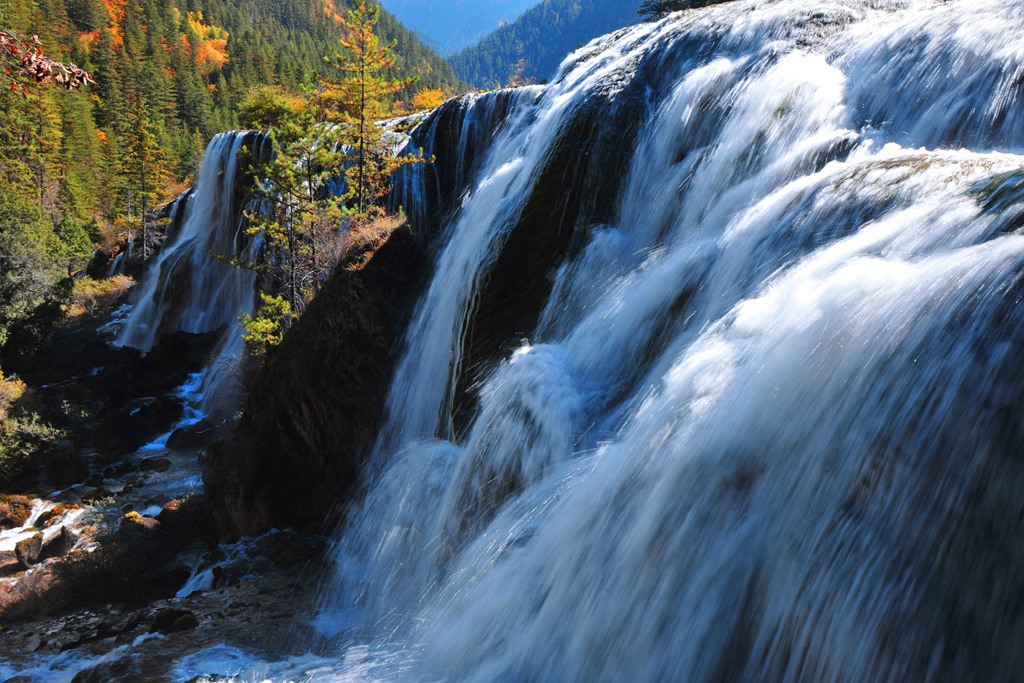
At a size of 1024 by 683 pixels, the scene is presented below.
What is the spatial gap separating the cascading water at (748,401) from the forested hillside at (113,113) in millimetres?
7060

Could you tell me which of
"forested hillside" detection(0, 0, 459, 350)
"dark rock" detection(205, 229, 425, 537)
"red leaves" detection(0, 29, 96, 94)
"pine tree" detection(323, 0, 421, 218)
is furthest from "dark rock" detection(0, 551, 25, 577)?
"red leaves" detection(0, 29, 96, 94)

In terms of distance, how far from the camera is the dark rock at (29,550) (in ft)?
39.3

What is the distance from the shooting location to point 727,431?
416 centimetres

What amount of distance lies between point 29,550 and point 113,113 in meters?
64.2

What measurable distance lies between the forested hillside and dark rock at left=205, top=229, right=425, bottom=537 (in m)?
5.04

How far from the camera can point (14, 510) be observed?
13922mm

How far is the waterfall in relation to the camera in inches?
1038

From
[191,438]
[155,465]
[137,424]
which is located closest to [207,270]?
[137,424]

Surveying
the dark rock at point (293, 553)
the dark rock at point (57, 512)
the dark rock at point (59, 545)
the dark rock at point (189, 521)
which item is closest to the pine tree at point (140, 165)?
the dark rock at point (57, 512)

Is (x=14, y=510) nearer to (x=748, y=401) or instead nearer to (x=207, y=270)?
(x=748, y=401)

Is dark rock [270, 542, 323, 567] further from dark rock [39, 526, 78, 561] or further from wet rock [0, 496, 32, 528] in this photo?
wet rock [0, 496, 32, 528]

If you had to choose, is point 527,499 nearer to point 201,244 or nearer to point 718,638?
point 718,638

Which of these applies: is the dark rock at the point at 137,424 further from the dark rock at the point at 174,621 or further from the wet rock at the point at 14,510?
the dark rock at the point at 174,621

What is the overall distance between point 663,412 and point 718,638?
1646mm
